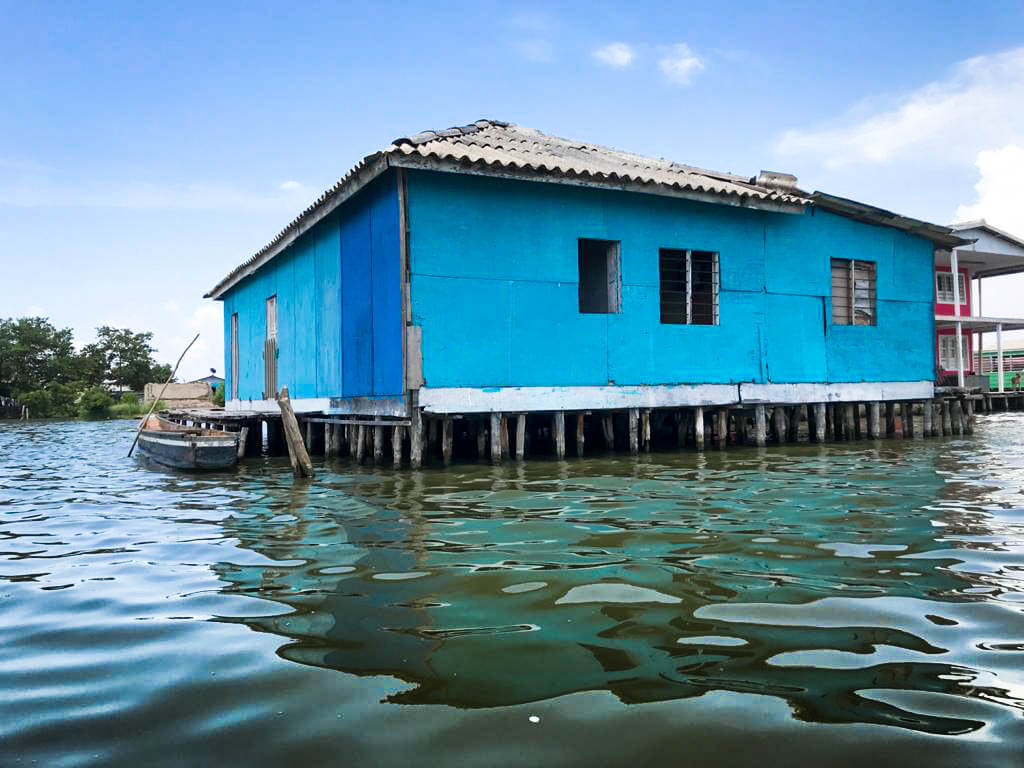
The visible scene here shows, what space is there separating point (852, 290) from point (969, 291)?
19024 mm

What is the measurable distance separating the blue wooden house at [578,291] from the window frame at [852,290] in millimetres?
40

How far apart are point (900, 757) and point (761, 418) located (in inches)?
462

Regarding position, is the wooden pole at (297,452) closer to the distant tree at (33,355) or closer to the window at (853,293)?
the window at (853,293)

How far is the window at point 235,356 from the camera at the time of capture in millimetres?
20938

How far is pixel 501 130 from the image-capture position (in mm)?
14602

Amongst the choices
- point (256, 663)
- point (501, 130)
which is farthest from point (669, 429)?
point (256, 663)

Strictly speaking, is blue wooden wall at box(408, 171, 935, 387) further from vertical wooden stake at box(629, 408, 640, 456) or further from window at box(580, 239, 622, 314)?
window at box(580, 239, 622, 314)

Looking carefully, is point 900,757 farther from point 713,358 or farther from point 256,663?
point 713,358

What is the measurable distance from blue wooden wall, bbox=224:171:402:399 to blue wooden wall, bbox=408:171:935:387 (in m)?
0.63

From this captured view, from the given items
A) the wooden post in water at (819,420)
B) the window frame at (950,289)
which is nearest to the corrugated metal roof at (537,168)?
the wooden post in water at (819,420)

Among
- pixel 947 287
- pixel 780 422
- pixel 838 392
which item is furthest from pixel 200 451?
pixel 947 287

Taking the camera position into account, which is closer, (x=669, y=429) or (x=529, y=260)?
(x=529, y=260)

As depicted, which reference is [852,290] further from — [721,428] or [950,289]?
[950,289]

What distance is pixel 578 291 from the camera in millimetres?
12781
